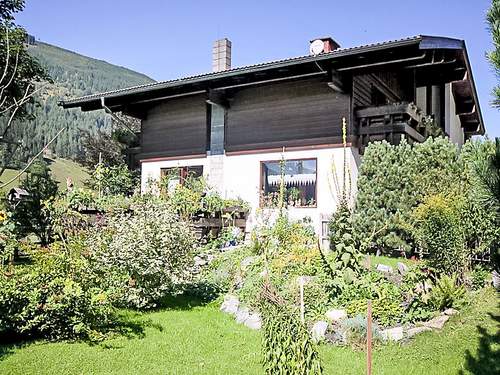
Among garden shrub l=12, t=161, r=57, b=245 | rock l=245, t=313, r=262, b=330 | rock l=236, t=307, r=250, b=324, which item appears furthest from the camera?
garden shrub l=12, t=161, r=57, b=245

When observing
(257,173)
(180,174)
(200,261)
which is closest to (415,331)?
(200,261)

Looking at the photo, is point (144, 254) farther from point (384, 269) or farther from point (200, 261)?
point (384, 269)

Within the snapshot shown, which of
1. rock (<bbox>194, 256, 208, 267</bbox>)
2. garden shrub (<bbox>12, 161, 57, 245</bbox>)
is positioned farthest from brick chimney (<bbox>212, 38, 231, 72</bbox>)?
rock (<bbox>194, 256, 208, 267</bbox>)

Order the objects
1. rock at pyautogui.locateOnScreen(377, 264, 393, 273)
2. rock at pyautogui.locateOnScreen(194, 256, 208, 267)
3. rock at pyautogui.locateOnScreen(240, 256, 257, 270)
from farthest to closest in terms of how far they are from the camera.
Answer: rock at pyautogui.locateOnScreen(194, 256, 208, 267)
rock at pyautogui.locateOnScreen(240, 256, 257, 270)
rock at pyautogui.locateOnScreen(377, 264, 393, 273)

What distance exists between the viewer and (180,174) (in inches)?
643

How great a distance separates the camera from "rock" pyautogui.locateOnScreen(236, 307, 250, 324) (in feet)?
21.6

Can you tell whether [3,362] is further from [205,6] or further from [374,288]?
[205,6]

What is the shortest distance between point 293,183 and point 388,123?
3174mm

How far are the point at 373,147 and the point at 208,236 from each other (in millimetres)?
4716

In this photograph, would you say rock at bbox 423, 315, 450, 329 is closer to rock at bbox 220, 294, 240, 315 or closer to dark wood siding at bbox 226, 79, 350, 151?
rock at bbox 220, 294, 240, 315

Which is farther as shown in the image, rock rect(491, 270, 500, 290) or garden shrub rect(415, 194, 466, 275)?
garden shrub rect(415, 194, 466, 275)

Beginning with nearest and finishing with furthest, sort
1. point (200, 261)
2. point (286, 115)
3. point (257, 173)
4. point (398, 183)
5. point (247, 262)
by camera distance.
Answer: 1. point (247, 262)
2. point (200, 261)
3. point (398, 183)
4. point (286, 115)
5. point (257, 173)

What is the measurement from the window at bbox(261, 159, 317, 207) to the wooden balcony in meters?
1.66

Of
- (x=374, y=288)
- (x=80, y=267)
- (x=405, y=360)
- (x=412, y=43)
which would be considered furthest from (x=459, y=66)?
(x=80, y=267)
